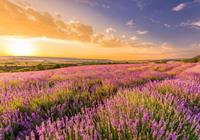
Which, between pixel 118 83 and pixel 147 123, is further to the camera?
pixel 118 83

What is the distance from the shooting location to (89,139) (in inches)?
55.9

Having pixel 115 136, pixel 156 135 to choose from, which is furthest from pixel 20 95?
pixel 156 135

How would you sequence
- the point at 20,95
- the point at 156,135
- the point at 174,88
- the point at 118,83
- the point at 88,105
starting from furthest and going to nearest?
1. the point at 118,83
2. the point at 174,88
3. the point at 20,95
4. the point at 88,105
5. the point at 156,135

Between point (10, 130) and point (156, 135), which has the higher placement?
point (156, 135)

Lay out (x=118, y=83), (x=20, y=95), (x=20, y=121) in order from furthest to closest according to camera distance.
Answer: (x=118, y=83), (x=20, y=95), (x=20, y=121)

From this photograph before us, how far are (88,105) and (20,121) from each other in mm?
1029

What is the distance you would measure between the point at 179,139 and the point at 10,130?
59.6 inches

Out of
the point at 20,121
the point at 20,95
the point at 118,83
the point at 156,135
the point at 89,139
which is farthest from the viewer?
the point at 118,83

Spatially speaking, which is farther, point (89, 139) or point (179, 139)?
point (179, 139)

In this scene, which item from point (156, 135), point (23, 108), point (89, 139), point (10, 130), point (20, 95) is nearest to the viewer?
point (89, 139)

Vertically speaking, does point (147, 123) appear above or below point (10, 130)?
above

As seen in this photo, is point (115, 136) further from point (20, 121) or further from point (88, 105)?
point (88, 105)

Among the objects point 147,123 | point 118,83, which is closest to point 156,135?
point 147,123

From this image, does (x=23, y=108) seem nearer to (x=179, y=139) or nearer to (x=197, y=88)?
(x=179, y=139)
